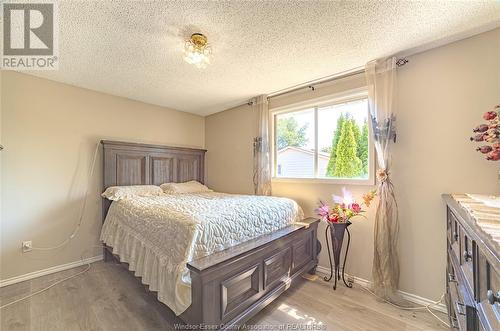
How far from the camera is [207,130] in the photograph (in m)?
4.34

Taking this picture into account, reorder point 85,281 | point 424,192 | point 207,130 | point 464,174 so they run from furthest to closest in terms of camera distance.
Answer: point 207,130 < point 85,281 < point 424,192 < point 464,174

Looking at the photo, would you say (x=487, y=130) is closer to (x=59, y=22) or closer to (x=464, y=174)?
(x=464, y=174)

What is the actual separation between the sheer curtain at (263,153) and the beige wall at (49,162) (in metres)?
2.05

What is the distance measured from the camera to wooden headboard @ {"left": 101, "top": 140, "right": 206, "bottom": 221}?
306cm

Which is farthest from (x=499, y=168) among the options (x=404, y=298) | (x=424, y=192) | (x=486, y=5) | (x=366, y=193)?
(x=404, y=298)

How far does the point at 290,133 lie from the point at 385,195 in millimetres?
1469

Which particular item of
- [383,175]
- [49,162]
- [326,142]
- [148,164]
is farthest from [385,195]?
[49,162]

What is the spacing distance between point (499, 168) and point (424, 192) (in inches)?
20.1

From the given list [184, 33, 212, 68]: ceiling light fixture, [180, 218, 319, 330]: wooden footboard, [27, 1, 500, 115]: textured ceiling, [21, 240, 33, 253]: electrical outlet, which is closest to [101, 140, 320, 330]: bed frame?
[180, 218, 319, 330]: wooden footboard

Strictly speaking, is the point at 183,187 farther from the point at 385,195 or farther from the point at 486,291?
the point at 486,291

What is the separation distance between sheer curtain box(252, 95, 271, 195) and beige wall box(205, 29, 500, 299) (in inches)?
48.3

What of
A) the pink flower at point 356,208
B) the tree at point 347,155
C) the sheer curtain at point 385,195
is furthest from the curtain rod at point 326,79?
the pink flower at point 356,208

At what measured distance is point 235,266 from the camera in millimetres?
1584

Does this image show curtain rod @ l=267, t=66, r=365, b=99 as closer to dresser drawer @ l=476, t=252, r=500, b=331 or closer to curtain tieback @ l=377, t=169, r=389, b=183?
curtain tieback @ l=377, t=169, r=389, b=183
